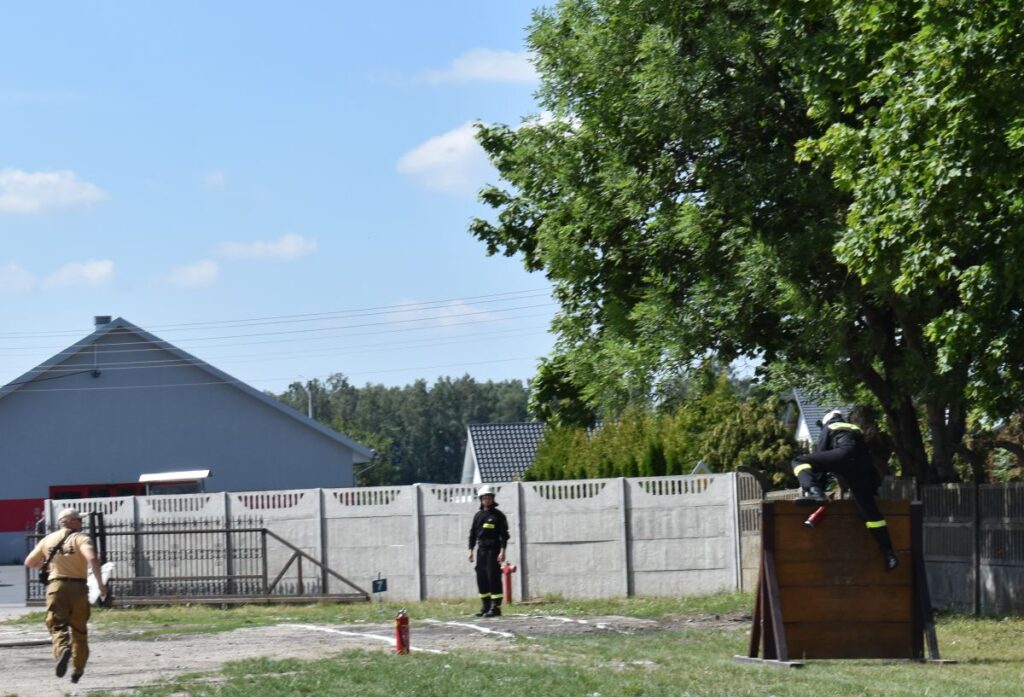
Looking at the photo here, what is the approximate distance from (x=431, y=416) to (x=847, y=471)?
15294 centimetres

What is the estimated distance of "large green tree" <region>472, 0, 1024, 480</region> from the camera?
15.3 metres

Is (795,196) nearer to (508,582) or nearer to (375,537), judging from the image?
(508,582)

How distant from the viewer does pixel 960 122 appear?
14961 millimetres

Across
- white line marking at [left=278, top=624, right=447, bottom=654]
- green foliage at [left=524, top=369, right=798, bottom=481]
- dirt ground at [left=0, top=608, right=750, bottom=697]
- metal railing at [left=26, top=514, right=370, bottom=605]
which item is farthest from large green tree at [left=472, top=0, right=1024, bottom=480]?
green foliage at [left=524, top=369, right=798, bottom=481]

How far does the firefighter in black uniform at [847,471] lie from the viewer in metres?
13.8

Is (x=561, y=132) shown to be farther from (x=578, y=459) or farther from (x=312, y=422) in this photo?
(x=312, y=422)

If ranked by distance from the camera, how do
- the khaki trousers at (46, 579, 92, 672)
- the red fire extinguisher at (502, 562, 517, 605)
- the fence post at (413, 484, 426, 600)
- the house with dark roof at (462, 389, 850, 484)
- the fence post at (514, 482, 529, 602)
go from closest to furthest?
the khaki trousers at (46, 579, 92, 672) < the red fire extinguisher at (502, 562, 517, 605) < the fence post at (514, 482, 529, 602) < the fence post at (413, 484, 426, 600) < the house with dark roof at (462, 389, 850, 484)

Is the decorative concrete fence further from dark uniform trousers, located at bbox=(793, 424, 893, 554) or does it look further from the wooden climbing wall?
dark uniform trousers, located at bbox=(793, 424, 893, 554)

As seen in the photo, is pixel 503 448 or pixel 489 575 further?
pixel 503 448

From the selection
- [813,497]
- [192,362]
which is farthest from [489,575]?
[192,362]

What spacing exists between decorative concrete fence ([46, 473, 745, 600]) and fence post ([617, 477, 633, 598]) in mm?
16

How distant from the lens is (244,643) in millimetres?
17594

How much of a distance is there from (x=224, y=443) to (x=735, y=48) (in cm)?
3458

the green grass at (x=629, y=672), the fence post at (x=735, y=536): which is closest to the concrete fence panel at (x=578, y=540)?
the fence post at (x=735, y=536)
